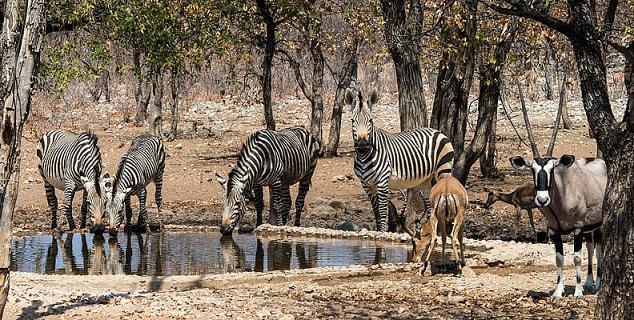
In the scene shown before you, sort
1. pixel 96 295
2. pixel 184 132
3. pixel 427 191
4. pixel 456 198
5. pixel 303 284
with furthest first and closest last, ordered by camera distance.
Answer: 1. pixel 184 132
2. pixel 427 191
3. pixel 456 198
4. pixel 303 284
5. pixel 96 295

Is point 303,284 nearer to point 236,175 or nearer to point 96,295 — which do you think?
point 96,295

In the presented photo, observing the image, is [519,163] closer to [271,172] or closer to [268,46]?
[271,172]

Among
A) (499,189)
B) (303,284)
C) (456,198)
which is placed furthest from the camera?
(499,189)

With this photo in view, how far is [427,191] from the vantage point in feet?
59.6

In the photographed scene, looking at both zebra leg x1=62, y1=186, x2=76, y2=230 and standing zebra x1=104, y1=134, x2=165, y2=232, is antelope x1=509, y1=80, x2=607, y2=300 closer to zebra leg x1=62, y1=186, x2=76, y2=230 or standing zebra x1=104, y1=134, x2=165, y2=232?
standing zebra x1=104, y1=134, x2=165, y2=232

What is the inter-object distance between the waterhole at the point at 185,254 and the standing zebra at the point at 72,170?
0.97 m

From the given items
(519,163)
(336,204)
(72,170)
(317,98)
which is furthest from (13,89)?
(317,98)

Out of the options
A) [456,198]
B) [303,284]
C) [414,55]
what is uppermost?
[414,55]

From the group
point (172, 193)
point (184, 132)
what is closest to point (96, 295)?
point (172, 193)

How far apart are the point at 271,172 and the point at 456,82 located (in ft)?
11.3

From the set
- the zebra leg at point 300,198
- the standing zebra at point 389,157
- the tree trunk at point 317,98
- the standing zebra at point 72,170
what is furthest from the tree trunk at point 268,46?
the tree trunk at point 317,98

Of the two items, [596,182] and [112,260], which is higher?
[596,182]

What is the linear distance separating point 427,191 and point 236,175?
3370 millimetres

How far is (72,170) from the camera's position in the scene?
1873cm
